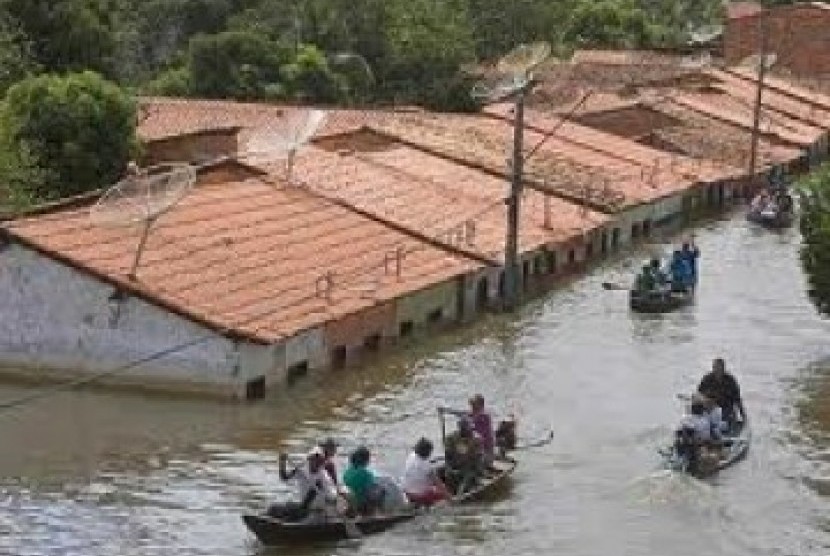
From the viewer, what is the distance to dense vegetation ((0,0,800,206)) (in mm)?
47938

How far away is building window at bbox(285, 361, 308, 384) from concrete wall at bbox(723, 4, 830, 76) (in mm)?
58309

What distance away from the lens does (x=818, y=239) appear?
33656 millimetres

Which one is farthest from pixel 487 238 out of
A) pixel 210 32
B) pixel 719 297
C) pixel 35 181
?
pixel 210 32

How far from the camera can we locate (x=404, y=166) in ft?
150

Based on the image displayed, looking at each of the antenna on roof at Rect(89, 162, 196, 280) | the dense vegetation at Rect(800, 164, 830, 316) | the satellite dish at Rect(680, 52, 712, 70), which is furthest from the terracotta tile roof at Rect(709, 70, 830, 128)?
the antenna on roof at Rect(89, 162, 196, 280)

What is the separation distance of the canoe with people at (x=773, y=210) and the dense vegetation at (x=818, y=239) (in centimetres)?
1744

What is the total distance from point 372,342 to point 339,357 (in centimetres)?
151

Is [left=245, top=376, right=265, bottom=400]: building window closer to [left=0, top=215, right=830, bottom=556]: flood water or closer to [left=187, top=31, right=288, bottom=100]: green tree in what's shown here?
[left=0, top=215, right=830, bottom=556]: flood water

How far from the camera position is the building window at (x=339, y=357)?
105 feet

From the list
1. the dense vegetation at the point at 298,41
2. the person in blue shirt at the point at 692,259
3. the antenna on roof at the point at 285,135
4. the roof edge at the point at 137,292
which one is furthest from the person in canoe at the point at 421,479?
the dense vegetation at the point at 298,41

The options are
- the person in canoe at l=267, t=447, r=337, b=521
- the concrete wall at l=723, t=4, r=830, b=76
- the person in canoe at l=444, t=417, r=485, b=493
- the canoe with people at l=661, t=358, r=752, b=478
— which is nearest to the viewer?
the person in canoe at l=267, t=447, r=337, b=521

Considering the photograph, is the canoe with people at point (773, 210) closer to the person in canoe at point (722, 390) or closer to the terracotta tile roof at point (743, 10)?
the person in canoe at point (722, 390)

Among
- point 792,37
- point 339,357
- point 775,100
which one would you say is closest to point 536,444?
point 339,357

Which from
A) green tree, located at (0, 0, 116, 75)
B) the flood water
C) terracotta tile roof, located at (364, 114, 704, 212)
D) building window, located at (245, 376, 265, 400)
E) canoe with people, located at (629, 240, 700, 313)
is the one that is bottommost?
the flood water
